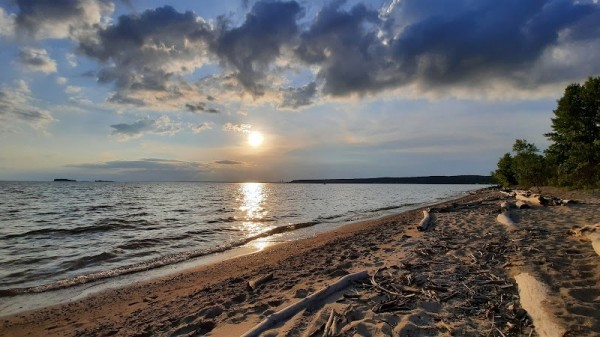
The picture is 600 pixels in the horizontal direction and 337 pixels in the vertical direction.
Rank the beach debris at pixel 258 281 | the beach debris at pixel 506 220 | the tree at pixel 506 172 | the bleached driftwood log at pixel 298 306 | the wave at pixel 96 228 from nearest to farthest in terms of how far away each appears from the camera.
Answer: the bleached driftwood log at pixel 298 306, the beach debris at pixel 258 281, the beach debris at pixel 506 220, the wave at pixel 96 228, the tree at pixel 506 172

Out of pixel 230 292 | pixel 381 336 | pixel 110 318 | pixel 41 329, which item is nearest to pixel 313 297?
pixel 381 336

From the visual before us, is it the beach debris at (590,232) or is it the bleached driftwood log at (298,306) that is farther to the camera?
the beach debris at (590,232)

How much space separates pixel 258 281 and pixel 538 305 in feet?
18.9

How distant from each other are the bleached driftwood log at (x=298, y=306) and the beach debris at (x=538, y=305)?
2.91 metres

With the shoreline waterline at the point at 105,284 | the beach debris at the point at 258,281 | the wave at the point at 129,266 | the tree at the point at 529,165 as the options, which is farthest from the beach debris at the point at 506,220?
the tree at the point at 529,165

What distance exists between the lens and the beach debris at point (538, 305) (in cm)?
407

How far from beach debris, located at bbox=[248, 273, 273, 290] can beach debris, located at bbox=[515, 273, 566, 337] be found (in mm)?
5479

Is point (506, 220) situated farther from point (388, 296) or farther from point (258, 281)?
point (258, 281)

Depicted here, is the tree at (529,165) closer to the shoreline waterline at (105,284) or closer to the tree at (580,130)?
the tree at (580,130)

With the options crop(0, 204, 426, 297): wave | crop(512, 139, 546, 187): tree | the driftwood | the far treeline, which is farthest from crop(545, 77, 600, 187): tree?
crop(0, 204, 426, 297): wave

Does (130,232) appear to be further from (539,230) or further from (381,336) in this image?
(539,230)

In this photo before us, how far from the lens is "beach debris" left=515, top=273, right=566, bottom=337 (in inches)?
160

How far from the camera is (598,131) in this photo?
95.3 ft

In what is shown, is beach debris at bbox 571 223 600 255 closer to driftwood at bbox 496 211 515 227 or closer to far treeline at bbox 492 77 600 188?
driftwood at bbox 496 211 515 227
